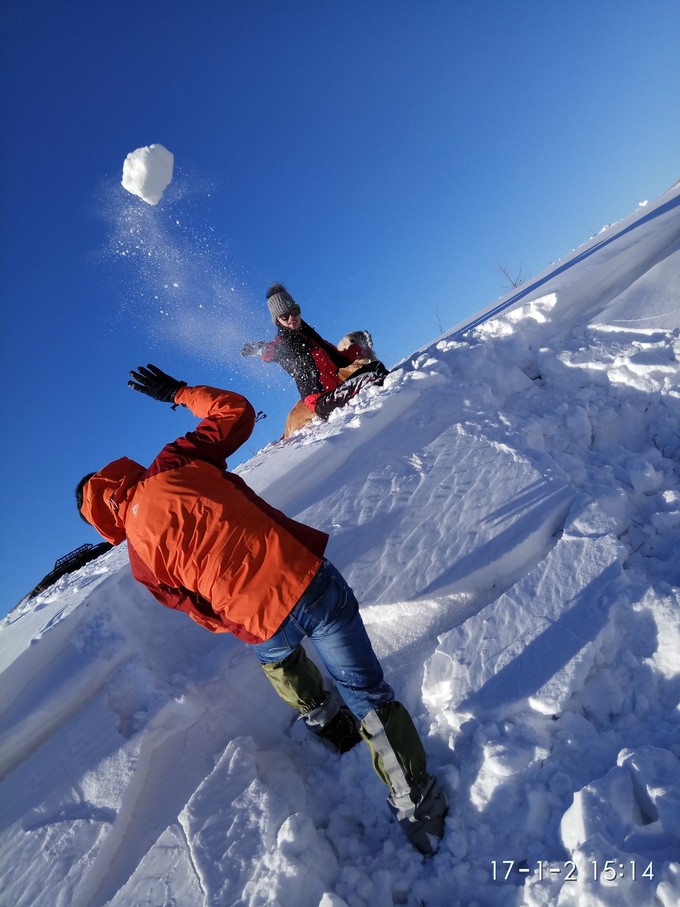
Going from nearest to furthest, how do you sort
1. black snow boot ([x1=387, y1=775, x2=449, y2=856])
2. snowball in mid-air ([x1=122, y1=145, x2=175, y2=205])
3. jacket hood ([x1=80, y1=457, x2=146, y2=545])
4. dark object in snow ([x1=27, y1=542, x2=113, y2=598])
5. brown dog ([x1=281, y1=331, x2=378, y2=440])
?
1. black snow boot ([x1=387, y1=775, x2=449, y2=856])
2. jacket hood ([x1=80, y1=457, x2=146, y2=545])
3. snowball in mid-air ([x1=122, y1=145, x2=175, y2=205])
4. brown dog ([x1=281, y1=331, x2=378, y2=440])
5. dark object in snow ([x1=27, y1=542, x2=113, y2=598])

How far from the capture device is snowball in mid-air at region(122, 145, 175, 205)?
5156mm

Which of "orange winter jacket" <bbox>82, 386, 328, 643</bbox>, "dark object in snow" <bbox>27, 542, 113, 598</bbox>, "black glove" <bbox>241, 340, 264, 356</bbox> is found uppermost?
"black glove" <bbox>241, 340, 264, 356</bbox>

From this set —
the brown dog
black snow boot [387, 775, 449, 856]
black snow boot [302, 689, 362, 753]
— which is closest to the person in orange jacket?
black snow boot [387, 775, 449, 856]

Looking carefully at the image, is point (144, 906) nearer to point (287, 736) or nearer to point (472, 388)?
point (287, 736)

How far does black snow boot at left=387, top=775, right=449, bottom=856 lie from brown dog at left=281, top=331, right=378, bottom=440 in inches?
193

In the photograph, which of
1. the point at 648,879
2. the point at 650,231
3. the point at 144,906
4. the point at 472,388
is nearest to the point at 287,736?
the point at 144,906

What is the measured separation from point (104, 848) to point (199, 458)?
5.97 ft

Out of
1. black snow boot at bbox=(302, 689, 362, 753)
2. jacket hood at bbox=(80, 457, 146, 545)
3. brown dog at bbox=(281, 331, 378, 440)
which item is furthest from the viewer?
brown dog at bbox=(281, 331, 378, 440)

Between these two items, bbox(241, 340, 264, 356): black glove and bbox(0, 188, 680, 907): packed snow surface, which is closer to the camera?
bbox(0, 188, 680, 907): packed snow surface

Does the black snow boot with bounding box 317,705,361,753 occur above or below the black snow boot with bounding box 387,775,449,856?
above

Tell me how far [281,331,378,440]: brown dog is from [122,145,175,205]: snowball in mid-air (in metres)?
3.01

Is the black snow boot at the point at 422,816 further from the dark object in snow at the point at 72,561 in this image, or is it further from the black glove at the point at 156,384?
the dark object in snow at the point at 72,561

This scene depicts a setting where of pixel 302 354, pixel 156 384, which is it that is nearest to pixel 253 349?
pixel 302 354

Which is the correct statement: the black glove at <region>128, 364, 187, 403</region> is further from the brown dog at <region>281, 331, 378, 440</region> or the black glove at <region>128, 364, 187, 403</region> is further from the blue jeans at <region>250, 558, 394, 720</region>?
the brown dog at <region>281, 331, 378, 440</region>
